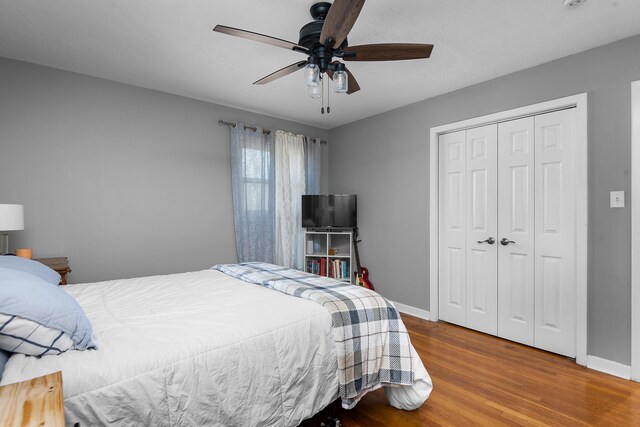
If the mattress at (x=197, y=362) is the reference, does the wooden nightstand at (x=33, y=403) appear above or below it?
above

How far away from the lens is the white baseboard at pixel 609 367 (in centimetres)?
249

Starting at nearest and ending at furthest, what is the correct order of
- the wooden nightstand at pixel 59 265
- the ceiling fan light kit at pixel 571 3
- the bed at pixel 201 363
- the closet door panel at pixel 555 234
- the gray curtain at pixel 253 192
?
the bed at pixel 201 363 → the ceiling fan light kit at pixel 571 3 → the wooden nightstand at pixel 59 265 → the closet door panel at pixel 555 234 → the gray curtain at pixel 253 192

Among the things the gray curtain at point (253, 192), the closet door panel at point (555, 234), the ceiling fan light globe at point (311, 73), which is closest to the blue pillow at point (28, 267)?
the ceiling fan light globe at point (311, 73)

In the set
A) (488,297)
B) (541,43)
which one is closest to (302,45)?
(541,43)

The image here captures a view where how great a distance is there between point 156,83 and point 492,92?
348 cm

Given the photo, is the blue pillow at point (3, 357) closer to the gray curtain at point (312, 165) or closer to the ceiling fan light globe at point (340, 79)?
the ceiling fan light globe at point (340, 79)

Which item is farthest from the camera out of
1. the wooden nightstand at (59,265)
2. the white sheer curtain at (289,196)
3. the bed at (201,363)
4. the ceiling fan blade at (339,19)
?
the white sheer curtain at (289,196)

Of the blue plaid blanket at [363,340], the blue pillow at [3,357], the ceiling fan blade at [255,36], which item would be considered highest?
the ceiling fan blade at [255,36]

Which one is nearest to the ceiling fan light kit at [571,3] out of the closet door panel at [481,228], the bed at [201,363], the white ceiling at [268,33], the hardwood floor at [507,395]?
the white ceiling at [268,33]

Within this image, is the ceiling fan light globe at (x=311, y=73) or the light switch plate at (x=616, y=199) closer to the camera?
the ceiling fan light globe at (x=311, y=73)

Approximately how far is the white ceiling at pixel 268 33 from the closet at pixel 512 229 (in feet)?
2.15

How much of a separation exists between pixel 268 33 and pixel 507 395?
3102 mm

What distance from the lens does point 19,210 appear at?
250cm

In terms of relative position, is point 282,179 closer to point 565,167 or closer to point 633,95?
point 565,167
